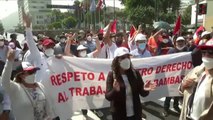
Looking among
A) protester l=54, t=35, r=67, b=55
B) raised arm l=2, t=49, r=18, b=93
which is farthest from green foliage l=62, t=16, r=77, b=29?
raised arm l=2, t=49, r=18, b=93

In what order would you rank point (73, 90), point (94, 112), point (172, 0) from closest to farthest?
point (73, 90)
point (94, 112)
point (172, 0)

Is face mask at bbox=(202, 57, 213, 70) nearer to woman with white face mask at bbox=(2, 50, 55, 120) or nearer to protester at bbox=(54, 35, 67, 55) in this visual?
woman with white face mask at bbox=(2, 50, 55, 120)

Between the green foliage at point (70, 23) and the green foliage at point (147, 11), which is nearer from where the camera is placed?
the green foliage at point (147, 11)

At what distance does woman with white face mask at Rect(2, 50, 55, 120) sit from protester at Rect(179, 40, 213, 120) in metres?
1.69

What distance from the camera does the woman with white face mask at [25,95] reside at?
3379 mm

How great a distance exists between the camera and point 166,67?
6184 millimetres

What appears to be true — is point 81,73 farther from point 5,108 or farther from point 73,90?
point 5,108

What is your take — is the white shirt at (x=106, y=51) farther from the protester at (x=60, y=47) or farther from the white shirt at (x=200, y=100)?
the white shirt at (x=200, y=100)

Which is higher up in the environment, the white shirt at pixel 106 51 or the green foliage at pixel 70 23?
the white shirt at pixel 106 51

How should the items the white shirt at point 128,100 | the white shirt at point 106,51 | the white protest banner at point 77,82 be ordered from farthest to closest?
the white shirt at point 106,51 < the white protest banner at point 77,82 < the white shirt at point 128,100

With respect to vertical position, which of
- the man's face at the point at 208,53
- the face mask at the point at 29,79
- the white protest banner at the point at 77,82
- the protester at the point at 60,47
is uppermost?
the man's face at the point at 208,53

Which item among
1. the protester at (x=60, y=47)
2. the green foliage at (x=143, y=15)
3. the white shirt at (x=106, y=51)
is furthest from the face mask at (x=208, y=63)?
the green foliage at (x=143, y=15)

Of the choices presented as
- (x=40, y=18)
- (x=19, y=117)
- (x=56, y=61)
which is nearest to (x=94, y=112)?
(x=56, y=61)

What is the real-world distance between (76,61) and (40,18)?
165628mm
